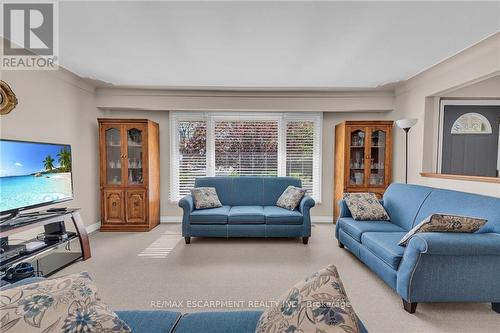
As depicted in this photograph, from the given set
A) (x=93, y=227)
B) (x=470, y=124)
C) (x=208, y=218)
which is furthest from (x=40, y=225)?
(x=470, y=124)

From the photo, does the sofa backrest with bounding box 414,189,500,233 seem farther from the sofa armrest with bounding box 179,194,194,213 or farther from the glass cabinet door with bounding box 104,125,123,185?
the glass cabinet door with bounding box 104,125,123,185

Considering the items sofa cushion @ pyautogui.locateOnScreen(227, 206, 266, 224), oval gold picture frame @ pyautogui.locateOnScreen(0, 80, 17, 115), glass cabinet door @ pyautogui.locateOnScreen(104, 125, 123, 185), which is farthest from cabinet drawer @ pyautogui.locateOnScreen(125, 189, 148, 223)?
oval gold picture frame @ pyautogui.locateOnScreen(0, 80, 17, 115)

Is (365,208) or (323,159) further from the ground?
(323,159)

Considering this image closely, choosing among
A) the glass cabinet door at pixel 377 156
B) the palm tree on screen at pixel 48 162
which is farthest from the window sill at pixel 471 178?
the palm tree on screen at pixel 48 162

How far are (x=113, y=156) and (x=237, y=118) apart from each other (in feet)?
7.86

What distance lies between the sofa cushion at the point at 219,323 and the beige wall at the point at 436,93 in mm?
2965

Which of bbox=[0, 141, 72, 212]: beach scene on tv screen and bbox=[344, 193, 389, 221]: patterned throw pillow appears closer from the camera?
bbox=[0, 141, 72, 212]: beach scene on tv screen

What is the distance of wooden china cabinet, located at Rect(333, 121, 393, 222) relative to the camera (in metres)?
4.30

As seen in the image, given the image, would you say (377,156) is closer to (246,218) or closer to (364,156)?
(364,156)

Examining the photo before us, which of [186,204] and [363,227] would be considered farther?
[186,204]

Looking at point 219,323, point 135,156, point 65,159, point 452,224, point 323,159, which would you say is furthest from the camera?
point 323,159

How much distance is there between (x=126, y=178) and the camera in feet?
13.7

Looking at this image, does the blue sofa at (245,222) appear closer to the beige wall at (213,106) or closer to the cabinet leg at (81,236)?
the cabinet leg at (81,236)

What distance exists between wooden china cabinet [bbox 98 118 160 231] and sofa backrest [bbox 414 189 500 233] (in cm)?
408
